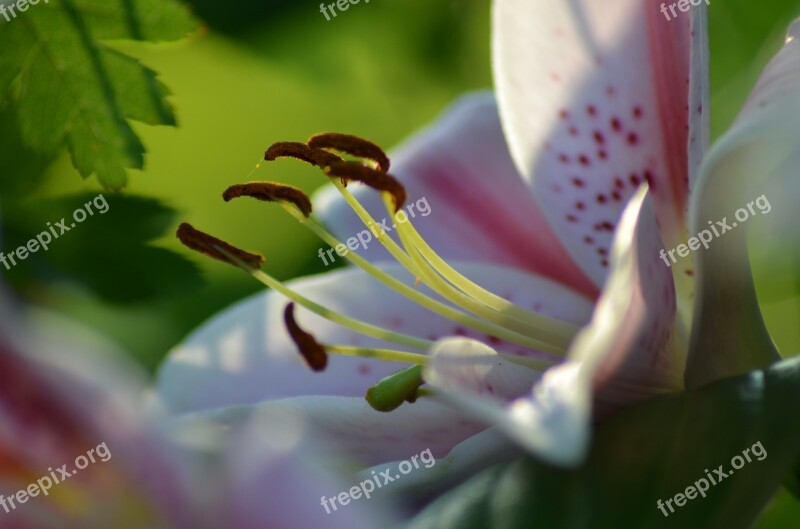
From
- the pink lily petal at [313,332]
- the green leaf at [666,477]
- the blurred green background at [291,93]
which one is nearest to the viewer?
the green leaf at [666,477]

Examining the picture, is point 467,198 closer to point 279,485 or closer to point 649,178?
point 649,178

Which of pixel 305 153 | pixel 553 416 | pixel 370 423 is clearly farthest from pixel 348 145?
pixel 553 416

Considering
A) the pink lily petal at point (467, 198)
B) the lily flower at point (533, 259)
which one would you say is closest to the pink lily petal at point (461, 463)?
the lily flower at point (533, 259)

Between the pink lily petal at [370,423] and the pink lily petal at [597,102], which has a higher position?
the pink lily petal at [597,102]

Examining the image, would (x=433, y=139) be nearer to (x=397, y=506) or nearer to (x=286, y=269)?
(x=286, y=269)

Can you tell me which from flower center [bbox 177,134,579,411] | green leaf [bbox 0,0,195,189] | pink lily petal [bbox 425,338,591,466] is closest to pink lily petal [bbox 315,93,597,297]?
flower center [bbox 177,134,579,411]

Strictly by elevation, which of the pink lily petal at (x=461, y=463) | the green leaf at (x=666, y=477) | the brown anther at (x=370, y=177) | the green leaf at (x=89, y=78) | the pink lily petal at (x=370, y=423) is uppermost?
the green leaf at (x=89, y=78)

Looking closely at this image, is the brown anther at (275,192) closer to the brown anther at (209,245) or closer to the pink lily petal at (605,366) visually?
the brown anther at (209,245)

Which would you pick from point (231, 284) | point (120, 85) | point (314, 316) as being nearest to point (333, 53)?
point (231, 284)

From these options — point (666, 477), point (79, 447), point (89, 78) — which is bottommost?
point (666, 477)

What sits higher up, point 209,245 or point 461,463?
point 209,245
